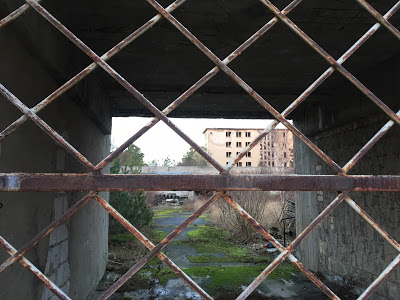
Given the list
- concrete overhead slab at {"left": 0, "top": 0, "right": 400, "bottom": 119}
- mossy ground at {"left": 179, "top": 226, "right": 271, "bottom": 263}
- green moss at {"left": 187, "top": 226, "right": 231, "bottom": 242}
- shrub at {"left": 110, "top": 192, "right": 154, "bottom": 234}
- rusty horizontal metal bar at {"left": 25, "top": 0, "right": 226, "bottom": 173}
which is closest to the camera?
rusty horizontal metal bar at {"left": 25, "top": 0, "right": 226, "bottom": 173}


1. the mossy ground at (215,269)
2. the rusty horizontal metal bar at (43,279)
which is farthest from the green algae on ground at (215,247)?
the rusty horizontal metal bar at (43,279)

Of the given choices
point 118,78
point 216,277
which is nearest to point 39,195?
point 118,78

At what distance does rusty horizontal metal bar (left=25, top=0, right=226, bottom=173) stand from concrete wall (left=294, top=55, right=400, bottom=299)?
3.17 meters

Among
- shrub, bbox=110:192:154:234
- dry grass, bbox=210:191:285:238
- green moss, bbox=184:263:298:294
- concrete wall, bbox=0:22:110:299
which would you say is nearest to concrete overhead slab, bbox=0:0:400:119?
concrete wall, bbox=0:22:110:299

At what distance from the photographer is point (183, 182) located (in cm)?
160

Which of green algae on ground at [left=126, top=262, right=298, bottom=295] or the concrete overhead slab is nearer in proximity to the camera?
the concrete overhead slab

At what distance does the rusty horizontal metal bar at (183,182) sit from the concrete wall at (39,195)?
29.8 inches

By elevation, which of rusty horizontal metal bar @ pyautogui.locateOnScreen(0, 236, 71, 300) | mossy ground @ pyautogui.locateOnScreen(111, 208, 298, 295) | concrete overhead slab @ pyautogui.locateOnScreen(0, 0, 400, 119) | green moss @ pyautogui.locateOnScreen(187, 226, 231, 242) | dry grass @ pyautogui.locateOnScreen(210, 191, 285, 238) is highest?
concrete overhead slab @ pyautogui.locateOnScreen(0, 0, 400, 119)

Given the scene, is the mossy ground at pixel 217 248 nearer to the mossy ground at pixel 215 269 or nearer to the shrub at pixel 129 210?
the mossy ground at pixel 215 269

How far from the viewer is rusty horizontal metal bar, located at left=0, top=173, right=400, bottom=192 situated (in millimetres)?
1496

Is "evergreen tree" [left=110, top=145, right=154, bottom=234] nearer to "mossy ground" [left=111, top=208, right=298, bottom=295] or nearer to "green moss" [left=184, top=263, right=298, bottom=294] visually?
"mossy ground" [left=111, top=208, right=298, bottom=295]

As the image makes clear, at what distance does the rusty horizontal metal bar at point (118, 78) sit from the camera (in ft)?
5.31

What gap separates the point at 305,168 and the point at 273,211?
4989 mm

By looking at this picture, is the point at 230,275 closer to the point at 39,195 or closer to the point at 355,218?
the point at 355,218
